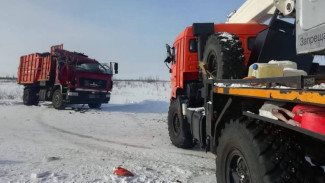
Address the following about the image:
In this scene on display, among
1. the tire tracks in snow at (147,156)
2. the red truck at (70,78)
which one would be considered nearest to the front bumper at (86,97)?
the red truck at (70,78)

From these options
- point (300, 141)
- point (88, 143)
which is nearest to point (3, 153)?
point (88, 143)

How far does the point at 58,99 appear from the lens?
15656mm

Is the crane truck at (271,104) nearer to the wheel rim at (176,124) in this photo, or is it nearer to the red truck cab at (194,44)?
the red truck cab at (194,44)

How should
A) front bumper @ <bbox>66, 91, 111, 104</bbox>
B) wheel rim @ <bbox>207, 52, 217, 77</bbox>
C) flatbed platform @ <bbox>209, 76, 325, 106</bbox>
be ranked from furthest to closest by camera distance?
front bumper @ <bbox>66, 91, 111, 104</bbox>
wheel rim @ <bbox>207, 52, 217, 77</bbox>
flatbed platform @ <bbox>209, 76, 325, 106</bbox>

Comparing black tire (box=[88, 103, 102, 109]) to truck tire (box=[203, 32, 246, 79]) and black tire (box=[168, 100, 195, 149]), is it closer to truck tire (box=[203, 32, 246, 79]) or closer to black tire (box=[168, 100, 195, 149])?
black tire (box=[168, 100, 195, 149])

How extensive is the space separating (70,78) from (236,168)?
1331 cm

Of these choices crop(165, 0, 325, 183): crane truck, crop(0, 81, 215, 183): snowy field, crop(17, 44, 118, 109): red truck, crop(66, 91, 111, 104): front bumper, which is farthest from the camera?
crop(17, 44, 118, 109): red truck

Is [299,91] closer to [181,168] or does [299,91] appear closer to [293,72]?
[293,72]

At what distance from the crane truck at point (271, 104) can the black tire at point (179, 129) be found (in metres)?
0.49

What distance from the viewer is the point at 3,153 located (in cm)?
553

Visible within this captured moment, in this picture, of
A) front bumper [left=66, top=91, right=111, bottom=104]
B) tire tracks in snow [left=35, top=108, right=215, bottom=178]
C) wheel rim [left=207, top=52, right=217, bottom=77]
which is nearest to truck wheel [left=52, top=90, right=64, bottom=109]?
front bumper [left=66, top=91, right=111, bottom=104]

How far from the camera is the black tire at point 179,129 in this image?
6.63 metres

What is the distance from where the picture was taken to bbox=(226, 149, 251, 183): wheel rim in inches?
114

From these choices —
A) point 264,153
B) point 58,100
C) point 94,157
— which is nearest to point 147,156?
point 94,157
